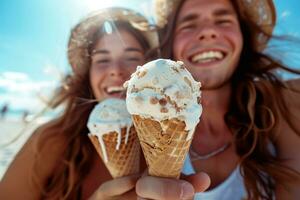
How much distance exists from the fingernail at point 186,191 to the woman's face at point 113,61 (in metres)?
1.17

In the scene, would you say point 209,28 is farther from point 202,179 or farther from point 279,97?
point 202,179

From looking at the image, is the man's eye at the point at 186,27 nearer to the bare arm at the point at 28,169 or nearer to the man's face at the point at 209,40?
the man's face at the point at 209,40

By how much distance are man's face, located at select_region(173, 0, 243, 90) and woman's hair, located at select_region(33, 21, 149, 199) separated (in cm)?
32

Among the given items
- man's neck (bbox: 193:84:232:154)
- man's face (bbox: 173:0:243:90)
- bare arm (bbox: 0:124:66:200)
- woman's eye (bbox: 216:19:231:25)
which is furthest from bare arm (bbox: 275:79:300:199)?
bare arm (bbox: 0:124:66:200)

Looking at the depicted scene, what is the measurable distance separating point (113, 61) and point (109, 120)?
102 cm

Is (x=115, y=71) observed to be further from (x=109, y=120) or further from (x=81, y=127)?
(x=109, y=120)

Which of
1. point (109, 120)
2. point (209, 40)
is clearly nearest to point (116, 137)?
point (109, 120)

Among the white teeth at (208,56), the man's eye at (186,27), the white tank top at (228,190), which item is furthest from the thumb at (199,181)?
the man's eye at (186,27)

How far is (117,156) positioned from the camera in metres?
1.45

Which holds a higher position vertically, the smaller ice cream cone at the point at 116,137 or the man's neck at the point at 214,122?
the smaller ice cream cone at the point at 116,137

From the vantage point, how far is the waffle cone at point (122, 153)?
142 cm

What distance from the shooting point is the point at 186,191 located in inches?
44.6

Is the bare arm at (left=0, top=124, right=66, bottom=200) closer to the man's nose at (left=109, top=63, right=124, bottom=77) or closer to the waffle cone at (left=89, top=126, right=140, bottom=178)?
the man's nose at (left=109, top=63, right=124, bottom=77)

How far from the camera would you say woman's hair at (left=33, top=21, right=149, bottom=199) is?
2299 mm
